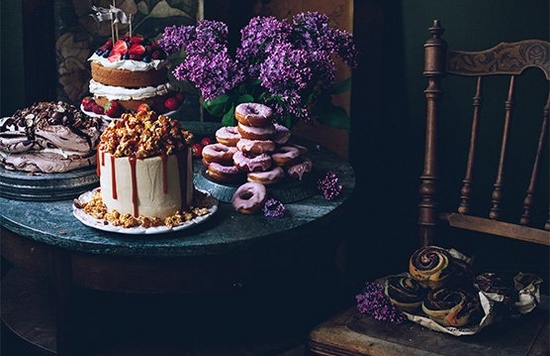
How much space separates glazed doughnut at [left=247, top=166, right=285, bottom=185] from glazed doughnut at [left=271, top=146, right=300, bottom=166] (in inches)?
0.8

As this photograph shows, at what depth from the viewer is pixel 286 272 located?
1.94 meters

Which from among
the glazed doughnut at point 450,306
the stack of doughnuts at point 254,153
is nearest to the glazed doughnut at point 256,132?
the stack of doughnuts at point 254,153

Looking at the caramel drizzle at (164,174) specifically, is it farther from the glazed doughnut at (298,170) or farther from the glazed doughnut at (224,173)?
the glazed doughnut at (298,170)

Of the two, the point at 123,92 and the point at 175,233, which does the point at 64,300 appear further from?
the point at 123,92

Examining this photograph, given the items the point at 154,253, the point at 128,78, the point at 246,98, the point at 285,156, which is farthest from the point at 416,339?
the point at 128,78

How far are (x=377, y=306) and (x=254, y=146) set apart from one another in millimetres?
507

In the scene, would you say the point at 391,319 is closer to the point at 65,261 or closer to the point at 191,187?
the point at 191,187

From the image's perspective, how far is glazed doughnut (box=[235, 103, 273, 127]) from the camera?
206 centimetres

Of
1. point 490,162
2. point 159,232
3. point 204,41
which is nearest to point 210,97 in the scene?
point 204,41

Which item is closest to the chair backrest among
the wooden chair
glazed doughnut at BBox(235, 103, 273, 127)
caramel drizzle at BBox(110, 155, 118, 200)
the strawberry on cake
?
the wooden chair

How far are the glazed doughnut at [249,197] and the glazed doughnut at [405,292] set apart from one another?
409mm

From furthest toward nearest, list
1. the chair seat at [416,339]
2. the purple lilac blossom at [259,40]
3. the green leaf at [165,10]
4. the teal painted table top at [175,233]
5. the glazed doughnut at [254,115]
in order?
the green leaf at [165,10]
the purple lilac blossom at [259,40]
the glazed doughnut at [254,115]
the chair seat at [416,339]
the teal painted table top at [175,233]

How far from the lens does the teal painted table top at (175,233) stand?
1810 mm

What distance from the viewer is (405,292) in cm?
208
